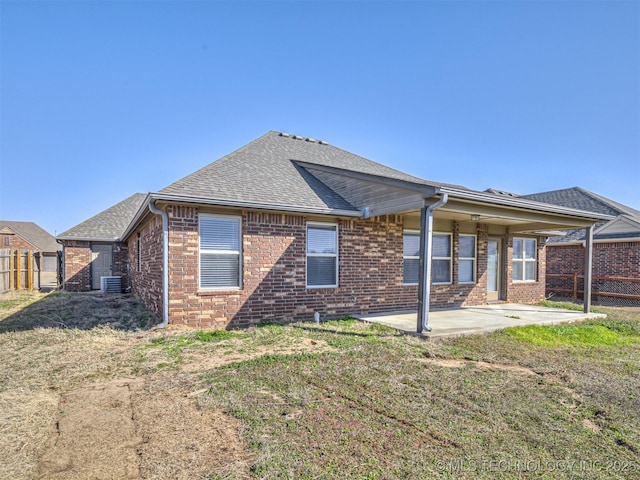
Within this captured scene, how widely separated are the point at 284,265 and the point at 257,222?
1213 mm

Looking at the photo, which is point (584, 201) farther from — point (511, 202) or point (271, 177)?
point (271, 177)

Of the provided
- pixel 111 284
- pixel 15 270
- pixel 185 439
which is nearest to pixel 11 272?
pixel 15 270

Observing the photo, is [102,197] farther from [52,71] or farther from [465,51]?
[465,51]

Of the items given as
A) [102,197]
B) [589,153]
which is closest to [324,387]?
[589,153]

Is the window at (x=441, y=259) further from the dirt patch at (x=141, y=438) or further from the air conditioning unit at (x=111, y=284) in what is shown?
the air conditioning unit at (x=111, y=284)

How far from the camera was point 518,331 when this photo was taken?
25.7 feet

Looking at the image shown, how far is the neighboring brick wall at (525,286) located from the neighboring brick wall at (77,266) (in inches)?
771

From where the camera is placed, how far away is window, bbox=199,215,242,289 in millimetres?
7434

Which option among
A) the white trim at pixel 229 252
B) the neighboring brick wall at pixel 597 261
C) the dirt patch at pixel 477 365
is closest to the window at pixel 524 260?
the neighboring brick wall at pixel 597 261

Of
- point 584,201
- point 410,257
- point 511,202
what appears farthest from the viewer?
point 584,201

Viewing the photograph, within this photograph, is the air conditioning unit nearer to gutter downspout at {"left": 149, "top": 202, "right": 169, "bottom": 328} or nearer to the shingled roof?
the shingled roof

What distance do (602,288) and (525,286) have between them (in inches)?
203

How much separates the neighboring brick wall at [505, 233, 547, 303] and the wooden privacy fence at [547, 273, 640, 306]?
2909 mm

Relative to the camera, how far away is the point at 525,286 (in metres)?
13.2
